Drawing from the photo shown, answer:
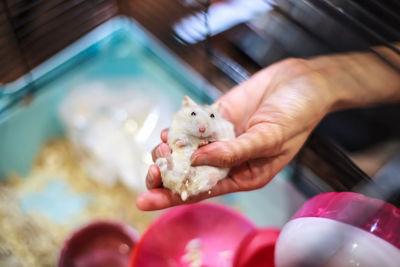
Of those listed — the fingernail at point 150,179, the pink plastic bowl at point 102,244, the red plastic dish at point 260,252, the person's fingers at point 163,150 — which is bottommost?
the pink plastic bowl at point 102,244

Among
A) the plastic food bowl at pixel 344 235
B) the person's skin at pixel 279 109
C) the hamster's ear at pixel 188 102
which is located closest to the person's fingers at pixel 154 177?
the person's skin at pixel 279 109

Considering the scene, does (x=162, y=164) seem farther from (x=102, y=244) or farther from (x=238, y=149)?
(x=102, y=244)

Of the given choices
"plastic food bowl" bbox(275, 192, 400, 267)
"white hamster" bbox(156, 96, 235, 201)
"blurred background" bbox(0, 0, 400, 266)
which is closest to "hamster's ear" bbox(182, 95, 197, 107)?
"white hamster" bbox(156, 96, 235, 201)

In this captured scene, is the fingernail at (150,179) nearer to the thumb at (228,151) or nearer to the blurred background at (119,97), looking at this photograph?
the thumb at (228,151)

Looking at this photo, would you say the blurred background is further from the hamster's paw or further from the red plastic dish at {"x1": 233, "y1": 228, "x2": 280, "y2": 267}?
the hamster's paw

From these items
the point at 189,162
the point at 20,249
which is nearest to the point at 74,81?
the point at 20,249

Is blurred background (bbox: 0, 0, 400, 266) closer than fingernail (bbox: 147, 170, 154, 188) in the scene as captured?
No

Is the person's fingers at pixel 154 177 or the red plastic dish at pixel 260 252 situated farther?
the red plastic dish at pixel 260 252
